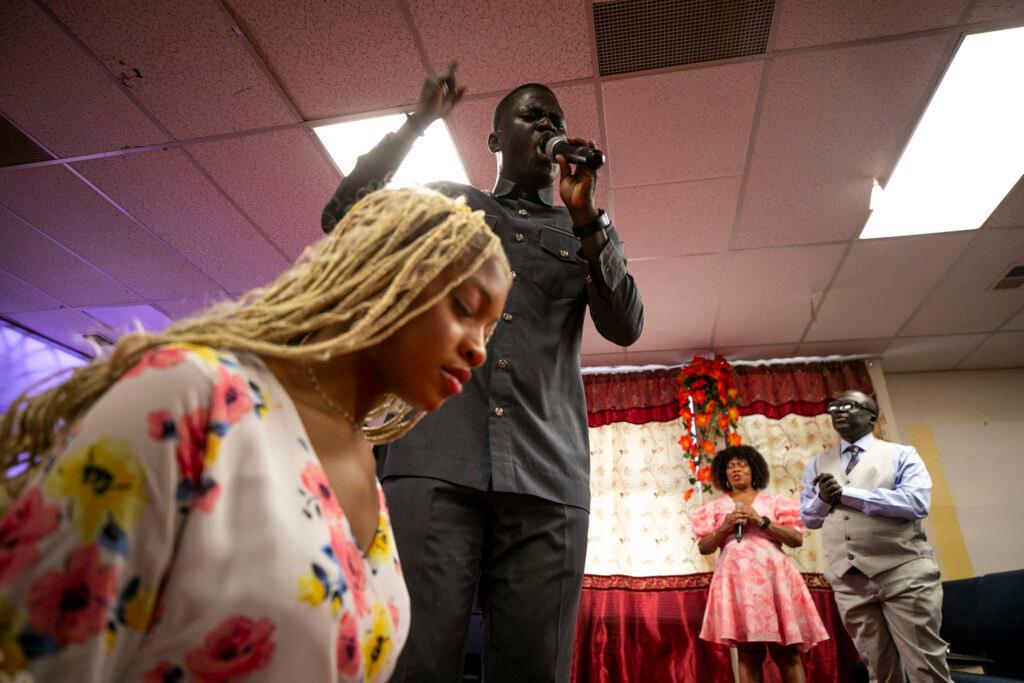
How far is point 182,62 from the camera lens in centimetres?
279

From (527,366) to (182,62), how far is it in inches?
96.8

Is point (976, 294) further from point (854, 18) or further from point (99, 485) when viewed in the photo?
point (99, 485)

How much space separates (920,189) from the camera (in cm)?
344

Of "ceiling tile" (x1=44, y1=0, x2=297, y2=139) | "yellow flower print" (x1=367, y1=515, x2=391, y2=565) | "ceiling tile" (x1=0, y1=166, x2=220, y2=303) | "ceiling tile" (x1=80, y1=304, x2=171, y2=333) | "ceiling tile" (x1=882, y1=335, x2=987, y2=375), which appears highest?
"ceiling tile" (x1=882, y1=335, x2=987, y2=375)

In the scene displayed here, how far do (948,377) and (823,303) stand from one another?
6.58ft

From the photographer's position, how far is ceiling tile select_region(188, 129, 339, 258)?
3.23m

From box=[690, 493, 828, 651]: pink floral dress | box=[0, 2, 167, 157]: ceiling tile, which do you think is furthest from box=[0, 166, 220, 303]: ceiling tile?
box=[690, 493, 828, 651]: pink floral dress

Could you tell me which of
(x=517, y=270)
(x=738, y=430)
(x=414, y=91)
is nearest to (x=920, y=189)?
(x=738, y=430)

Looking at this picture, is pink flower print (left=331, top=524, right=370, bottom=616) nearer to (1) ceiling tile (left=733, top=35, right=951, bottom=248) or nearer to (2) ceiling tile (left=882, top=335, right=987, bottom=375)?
(1) ceiling tile (left=733, top=35, right=951, bottom=248)

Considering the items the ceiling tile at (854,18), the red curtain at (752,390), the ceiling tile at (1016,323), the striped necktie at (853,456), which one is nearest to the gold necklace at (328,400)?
the ceiling tile at (854,18)

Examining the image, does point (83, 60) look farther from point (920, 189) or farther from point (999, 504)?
point (999, 504)

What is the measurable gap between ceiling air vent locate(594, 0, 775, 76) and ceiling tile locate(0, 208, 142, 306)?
3653mm

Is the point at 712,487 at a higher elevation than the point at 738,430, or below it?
below

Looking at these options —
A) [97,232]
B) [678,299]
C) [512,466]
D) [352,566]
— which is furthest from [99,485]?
[678,299]
